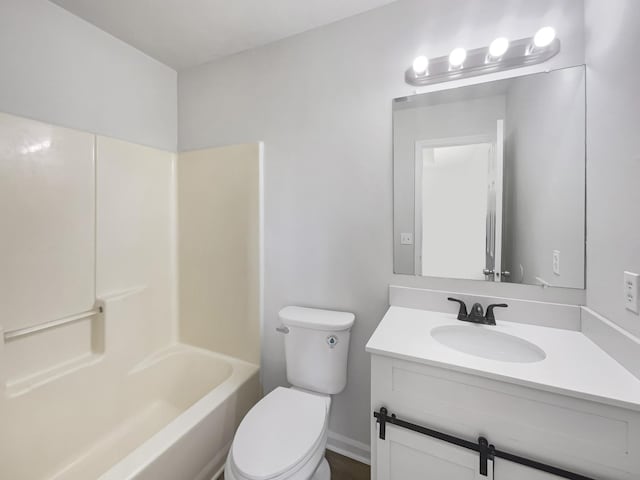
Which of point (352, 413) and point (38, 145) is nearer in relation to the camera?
point (38, 145)

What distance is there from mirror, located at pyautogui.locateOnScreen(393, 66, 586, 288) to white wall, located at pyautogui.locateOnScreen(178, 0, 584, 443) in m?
0.07

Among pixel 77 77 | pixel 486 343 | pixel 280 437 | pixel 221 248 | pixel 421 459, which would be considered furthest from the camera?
pixel 221 248

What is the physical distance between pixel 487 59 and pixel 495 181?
56 cm

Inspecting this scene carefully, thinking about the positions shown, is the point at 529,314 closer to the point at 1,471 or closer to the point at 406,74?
the point at 406,74

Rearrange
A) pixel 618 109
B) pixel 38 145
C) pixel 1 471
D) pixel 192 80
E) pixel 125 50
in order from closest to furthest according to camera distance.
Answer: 1. pixel 618 109
2. pixel 1 471
3. pixel 38 145
4. pixel 125 50
5. pixel 192 80

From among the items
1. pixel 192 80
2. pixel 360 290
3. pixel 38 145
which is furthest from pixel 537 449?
pixel 192 80

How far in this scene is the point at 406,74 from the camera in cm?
143

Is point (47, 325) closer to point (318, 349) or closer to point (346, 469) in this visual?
point (318, 349)

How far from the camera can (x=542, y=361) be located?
0.95 metres

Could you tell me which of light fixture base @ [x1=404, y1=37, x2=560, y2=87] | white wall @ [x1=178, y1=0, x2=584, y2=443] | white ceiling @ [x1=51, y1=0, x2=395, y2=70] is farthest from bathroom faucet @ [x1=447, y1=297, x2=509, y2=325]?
white ceiling @ [x1=51, y1=0, x2=395, y2=70]

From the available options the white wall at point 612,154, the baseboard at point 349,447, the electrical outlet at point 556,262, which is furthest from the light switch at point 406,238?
the baseboard at point 349,447

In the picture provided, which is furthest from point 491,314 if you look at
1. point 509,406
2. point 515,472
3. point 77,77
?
point 77,77

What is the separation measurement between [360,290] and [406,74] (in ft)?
3.88

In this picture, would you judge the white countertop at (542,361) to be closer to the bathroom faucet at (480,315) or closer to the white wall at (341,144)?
the bathroom faucet at (480,315)
